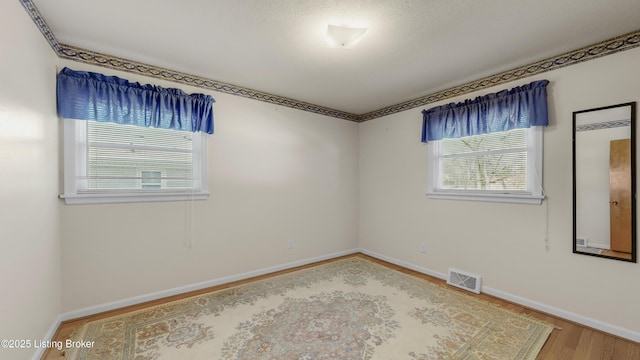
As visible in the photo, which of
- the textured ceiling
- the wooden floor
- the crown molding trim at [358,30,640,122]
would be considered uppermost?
the textured ceiling

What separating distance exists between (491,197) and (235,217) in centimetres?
310

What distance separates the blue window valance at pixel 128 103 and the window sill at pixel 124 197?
2.36 feet

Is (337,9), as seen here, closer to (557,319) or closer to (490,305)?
(490,305)

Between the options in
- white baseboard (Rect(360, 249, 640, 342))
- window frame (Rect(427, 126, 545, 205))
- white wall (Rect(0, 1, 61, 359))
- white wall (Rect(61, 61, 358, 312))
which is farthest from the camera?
window frame (Rect(427, 126, 545, 205))

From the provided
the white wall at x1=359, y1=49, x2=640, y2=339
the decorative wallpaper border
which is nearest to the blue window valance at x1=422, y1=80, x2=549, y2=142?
the white wall at x1=359, y1=49, x2=640, y2=339

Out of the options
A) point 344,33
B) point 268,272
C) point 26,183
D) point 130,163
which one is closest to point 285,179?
point 268,272

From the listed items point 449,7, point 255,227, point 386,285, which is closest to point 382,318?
point 386,285

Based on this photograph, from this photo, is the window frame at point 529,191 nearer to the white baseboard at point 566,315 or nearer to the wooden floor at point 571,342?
the white baseboard at point 566,315

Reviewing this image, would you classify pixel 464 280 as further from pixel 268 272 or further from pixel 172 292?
pixel 172 292

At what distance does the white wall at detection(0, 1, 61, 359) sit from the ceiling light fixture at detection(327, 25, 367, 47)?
1.97 meters

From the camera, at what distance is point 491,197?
2.96 meters

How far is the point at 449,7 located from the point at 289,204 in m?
2.91

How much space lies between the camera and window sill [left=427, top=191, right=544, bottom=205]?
2646mm

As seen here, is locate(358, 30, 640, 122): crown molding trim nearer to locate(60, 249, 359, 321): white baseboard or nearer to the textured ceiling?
the textured ceiling
